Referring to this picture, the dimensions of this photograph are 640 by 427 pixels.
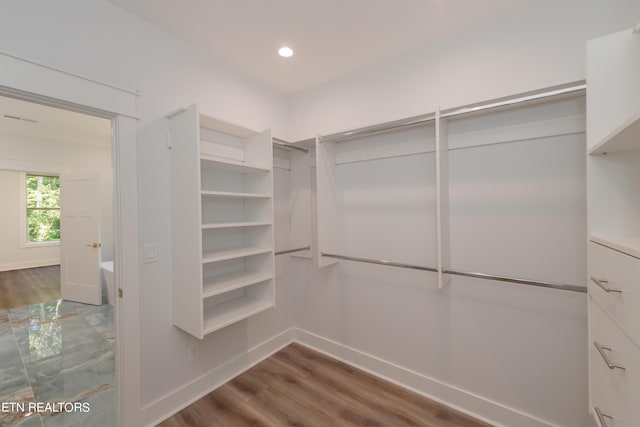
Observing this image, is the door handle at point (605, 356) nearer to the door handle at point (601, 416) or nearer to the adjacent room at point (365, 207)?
the adjacent room at point (365, 207)

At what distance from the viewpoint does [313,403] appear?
6.34 feet

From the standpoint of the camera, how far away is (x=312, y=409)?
1.88 metres

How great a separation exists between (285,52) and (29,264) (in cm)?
795

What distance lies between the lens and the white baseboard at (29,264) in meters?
5.71

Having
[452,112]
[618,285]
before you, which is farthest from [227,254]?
[618,285]

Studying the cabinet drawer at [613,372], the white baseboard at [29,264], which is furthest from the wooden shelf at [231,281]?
the white baseboard at [29,264]

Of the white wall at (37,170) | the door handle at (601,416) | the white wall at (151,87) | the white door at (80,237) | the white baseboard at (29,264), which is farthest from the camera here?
the white baseboard at (29,264)

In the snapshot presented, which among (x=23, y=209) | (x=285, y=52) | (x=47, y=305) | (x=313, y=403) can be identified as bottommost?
(x=313, y=403)

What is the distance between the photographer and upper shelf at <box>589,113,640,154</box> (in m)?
0.82

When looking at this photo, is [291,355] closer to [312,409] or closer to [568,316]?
[312,409]

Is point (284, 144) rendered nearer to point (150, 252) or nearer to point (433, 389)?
point (150, 252)

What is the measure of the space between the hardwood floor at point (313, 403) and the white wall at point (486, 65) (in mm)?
2218

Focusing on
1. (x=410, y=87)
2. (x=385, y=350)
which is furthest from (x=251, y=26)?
(x=385, y=350)

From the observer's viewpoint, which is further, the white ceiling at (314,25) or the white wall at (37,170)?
the white wall at (37,170)
